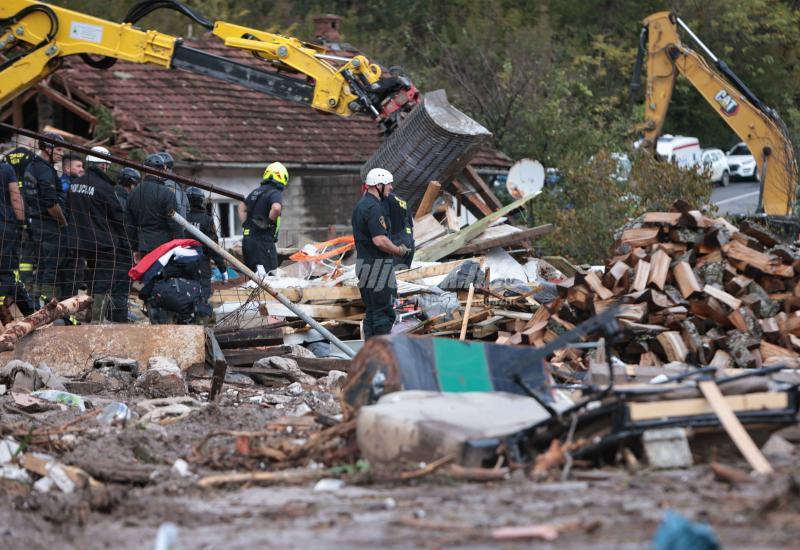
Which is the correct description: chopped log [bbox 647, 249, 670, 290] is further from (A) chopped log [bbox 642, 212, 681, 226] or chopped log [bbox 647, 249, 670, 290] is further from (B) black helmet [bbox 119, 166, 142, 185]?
(B) black helmet [bbox 119, 166, 142, 185]

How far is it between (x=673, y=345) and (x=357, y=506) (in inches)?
225

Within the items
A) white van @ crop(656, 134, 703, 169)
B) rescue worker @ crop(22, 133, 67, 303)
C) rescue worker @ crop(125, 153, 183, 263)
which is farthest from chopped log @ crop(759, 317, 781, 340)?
white van @ crop(656, 134, 703, 169)

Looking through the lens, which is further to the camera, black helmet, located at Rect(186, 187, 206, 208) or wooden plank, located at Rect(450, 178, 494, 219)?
wooden plank, located at Rect(450, 178, 494, 219)

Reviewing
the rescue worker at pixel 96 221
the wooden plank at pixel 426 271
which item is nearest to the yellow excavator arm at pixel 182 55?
the wooden plank at pixel 426 271

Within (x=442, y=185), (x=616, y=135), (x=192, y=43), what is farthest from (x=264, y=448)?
(x=616, y=135)

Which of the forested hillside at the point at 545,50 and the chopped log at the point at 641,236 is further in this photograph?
the forested hillside at the point at 545,50

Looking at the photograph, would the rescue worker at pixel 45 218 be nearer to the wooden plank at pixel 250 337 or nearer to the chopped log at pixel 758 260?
the wooden plank at pixel 250 337

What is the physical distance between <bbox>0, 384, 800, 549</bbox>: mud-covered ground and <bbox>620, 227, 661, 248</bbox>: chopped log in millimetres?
5753

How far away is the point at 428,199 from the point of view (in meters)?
17.0

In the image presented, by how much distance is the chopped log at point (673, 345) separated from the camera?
36.0ft

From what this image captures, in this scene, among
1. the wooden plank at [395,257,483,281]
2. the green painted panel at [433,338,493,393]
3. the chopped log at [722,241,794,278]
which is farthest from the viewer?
the wooden plank at [395,257,483,281]

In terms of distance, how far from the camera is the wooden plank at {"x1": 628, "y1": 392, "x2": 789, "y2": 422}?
247 inches

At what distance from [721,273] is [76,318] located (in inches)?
245

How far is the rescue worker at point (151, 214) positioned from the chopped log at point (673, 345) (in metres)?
4.64
